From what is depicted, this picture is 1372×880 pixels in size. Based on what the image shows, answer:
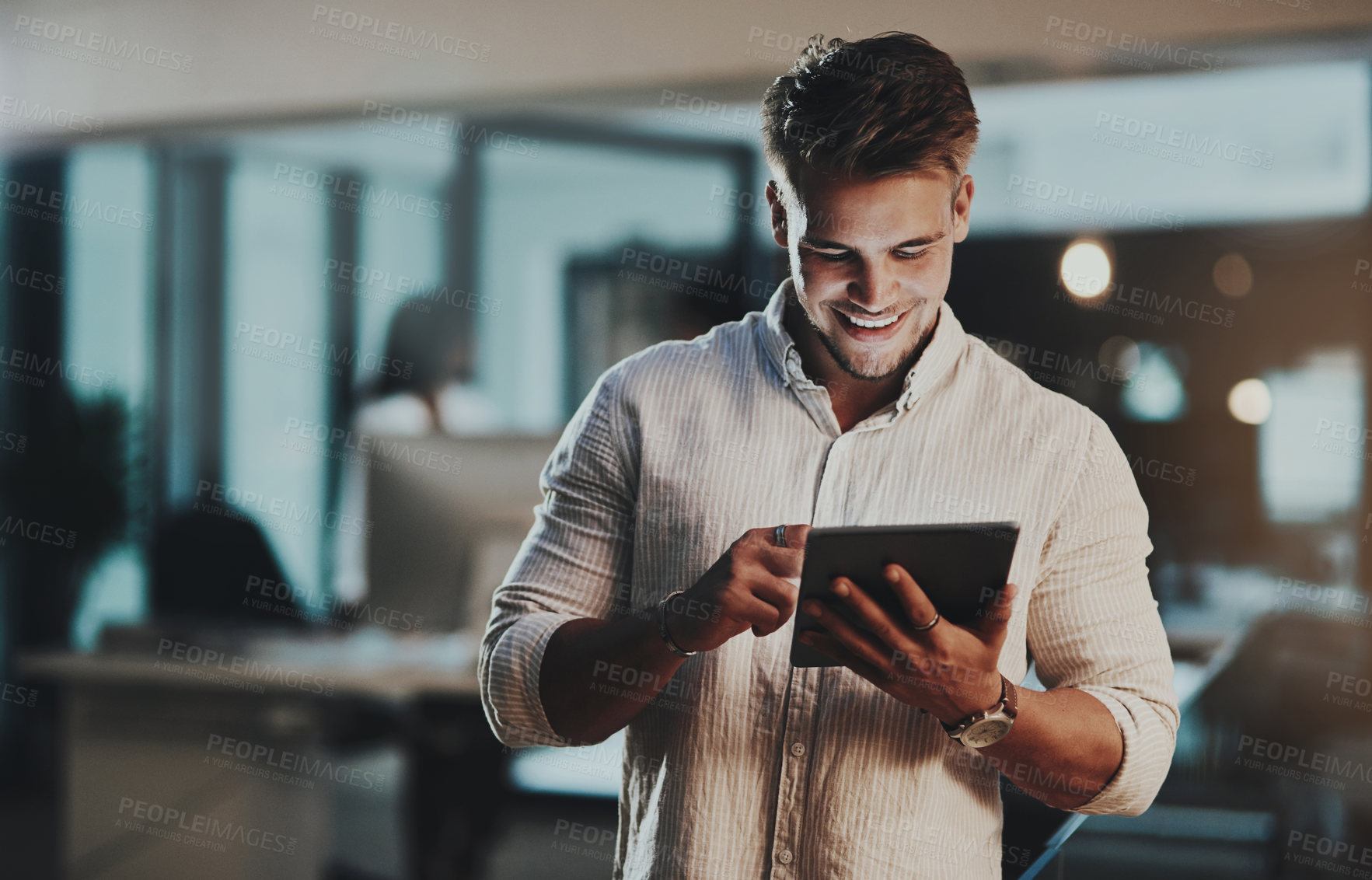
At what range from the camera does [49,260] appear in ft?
16.3

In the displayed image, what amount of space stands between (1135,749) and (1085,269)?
9.62 ft

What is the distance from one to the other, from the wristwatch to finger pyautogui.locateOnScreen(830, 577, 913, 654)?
0.13 meters

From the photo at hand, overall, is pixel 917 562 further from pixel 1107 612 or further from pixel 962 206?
pixel 962 206

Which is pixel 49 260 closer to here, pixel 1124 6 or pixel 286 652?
pixel 286 652

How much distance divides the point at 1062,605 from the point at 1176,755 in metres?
0.88

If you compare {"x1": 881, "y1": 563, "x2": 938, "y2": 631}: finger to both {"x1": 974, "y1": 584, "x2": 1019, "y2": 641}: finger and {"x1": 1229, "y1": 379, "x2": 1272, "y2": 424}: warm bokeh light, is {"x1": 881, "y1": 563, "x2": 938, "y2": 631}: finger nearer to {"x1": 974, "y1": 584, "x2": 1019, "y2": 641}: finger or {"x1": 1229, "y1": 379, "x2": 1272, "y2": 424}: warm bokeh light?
{"x1": 974, "y1": 584, "x2": 1019, "y2": 641}: finger

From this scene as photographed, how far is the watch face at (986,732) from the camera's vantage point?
1069mm

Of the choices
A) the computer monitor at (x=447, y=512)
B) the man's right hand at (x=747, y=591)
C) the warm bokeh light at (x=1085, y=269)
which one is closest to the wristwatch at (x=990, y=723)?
the man's right hand at (x=747, y=591)

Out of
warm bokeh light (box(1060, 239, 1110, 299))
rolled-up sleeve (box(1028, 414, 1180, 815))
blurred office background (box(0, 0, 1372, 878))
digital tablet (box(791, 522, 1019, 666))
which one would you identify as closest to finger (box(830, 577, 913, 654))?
digital tablet (box(791, 522, 1019, 666))

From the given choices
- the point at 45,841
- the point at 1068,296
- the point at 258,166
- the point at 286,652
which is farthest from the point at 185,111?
the point at 1068,296

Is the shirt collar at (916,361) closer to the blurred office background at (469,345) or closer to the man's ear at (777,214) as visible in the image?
the man's ear at (777,214)

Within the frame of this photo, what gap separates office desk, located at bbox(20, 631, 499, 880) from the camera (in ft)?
9.96

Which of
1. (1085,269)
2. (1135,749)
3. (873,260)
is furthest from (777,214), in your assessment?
(1085,269)

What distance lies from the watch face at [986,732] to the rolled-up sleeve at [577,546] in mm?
430
